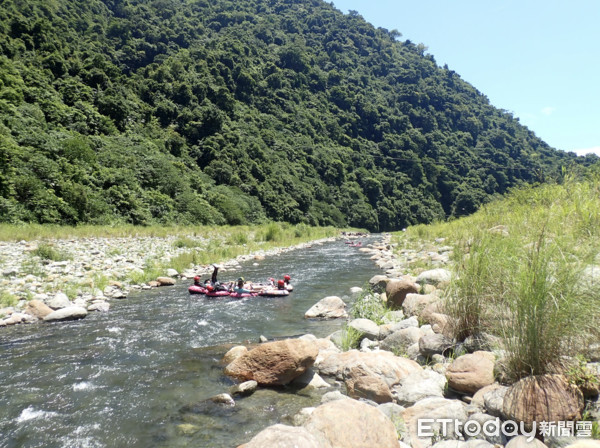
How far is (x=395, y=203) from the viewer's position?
73.6 metres

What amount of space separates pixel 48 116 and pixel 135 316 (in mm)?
28808

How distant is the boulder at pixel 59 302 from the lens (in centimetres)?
852

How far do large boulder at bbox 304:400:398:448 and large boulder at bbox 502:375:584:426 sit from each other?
3.49 feet

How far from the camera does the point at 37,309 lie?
8.08m

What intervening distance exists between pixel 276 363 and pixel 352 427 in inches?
86.9

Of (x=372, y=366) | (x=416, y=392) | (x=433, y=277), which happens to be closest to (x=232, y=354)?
(x=372, y=366)

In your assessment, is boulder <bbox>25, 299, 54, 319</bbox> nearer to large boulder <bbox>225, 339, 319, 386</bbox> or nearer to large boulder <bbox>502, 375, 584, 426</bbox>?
large boulder <bbox>225, 339, 319, 386</bbox>

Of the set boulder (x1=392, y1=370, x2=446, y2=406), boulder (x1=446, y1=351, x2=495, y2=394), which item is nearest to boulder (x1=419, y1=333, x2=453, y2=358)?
boulder (x1=392, y1=370, x2=446, y2=406)

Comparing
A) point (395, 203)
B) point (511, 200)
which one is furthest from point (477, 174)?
point (511, 200)

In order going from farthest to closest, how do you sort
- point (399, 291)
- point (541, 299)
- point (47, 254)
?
point (47, 254)
point (399, 291)
point (541, 299)

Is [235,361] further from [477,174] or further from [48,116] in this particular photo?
[477,174]

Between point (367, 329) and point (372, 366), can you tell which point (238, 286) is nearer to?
point (367, 329)

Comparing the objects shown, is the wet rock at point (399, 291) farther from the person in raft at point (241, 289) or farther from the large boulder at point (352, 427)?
the large boulder at point (352, 427)

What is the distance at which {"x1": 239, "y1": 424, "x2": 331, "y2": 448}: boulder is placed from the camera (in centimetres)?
268
